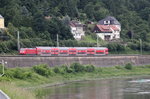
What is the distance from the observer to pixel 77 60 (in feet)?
249

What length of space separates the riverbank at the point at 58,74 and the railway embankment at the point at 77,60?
1.60 meters

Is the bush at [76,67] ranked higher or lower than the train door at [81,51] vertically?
A: lower

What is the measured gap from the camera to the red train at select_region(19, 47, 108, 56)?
72.1m

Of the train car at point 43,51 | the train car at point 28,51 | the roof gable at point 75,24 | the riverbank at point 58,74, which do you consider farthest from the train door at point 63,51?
the roof gable at point 75,24

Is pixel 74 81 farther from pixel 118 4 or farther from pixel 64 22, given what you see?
pixel 118 4

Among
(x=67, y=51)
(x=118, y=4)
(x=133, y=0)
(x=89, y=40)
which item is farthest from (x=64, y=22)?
(x=133, y=0)

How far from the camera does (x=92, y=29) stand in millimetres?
105250

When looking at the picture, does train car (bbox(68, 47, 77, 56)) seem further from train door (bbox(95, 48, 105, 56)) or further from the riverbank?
train door (bbox(95, 48, 105, 56))

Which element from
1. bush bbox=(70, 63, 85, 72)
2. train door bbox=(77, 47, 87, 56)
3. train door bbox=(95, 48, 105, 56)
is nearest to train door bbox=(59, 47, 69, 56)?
train door bbox=(77, 47, 87, 56)

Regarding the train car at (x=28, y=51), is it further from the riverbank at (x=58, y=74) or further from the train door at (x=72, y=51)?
the train door at (x=72, y=51)

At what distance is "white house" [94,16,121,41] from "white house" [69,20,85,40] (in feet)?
13.8

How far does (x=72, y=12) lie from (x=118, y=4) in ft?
70.1

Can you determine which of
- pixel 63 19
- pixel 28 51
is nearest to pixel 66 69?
pixel 28 51

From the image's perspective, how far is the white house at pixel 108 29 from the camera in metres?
104
